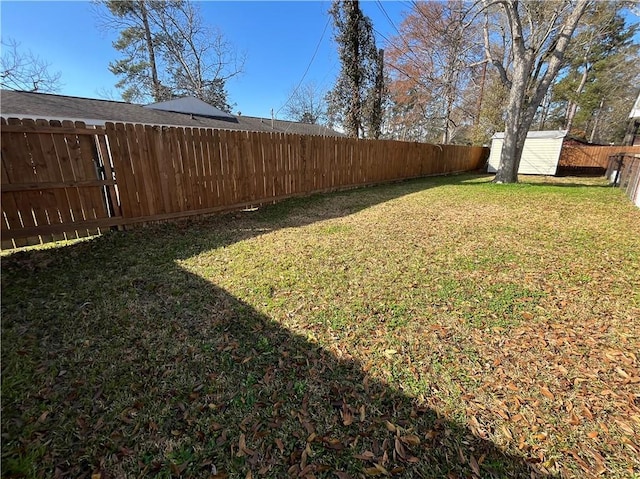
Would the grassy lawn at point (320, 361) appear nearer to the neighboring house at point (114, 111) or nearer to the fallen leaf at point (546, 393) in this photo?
the fallen leaf at point (546, 393)

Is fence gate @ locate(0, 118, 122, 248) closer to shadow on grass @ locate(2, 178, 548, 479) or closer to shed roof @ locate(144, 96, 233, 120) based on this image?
shadow on grass @ locate(2, 178, 548, 479)

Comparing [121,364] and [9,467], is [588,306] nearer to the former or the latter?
[121,364]

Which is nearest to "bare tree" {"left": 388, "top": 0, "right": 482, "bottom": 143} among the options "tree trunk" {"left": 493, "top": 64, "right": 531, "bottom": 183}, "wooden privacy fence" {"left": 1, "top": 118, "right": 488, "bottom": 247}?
"tree trunk" {"left": 493, "top": 64, "right": 531, "bottom": 183}

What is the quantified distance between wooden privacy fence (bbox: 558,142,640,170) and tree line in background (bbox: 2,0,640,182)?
359 cm

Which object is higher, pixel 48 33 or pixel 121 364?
pixel 48 33

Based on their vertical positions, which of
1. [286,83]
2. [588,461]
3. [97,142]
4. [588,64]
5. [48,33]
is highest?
[588,64]

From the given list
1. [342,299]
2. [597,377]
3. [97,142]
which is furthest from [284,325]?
[97,142]

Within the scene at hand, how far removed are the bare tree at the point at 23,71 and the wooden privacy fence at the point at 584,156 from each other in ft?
94.3

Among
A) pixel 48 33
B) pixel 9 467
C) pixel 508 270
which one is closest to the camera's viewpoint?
pixel 9 467

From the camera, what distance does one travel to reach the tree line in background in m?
11.9

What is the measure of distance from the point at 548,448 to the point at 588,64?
3208cm

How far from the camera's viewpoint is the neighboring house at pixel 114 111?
32.3ft

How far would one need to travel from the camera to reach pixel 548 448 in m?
1.47

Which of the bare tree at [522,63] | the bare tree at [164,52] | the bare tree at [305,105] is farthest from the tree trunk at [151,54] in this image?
the bare tree at [522,63]
